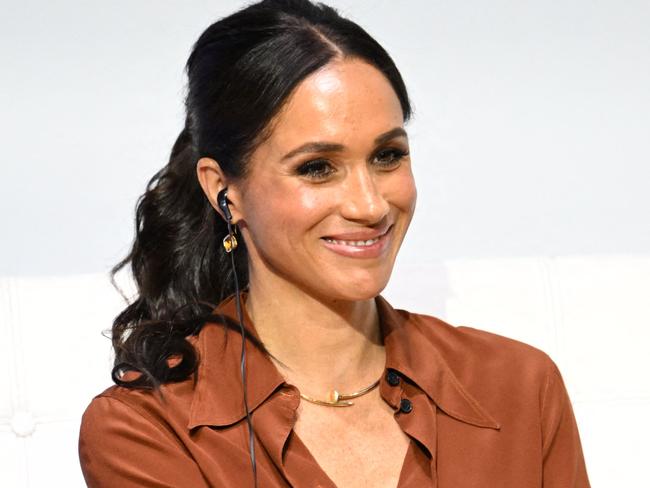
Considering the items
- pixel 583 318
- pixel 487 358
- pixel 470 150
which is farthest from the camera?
pixel 470 150

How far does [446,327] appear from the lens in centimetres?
230

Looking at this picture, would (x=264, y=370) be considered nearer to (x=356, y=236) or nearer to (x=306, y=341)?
(x=306, y=341)

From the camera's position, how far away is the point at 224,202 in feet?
6.88

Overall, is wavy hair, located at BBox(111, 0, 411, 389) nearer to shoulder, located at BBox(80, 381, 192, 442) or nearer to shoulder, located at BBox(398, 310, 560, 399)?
shoulder, located at BBox(80, 381, 192, 442)

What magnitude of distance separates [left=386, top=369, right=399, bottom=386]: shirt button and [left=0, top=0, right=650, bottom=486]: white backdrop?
0.42 m

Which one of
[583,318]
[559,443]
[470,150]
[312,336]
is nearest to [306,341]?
[312,336]

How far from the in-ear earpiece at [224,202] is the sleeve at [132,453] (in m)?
0.31

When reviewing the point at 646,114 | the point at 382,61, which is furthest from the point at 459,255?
the point at 382,61

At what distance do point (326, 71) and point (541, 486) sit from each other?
690 mm

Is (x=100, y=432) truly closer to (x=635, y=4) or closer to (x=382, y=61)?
(x=382, y=61)

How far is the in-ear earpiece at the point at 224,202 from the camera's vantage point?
2.10m

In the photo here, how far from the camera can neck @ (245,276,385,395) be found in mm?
2098

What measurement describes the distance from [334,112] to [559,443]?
63cm

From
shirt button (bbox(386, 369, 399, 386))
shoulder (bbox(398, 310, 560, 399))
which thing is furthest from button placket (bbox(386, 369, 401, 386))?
shoulder (bbox(398, 310, 560, 399))
